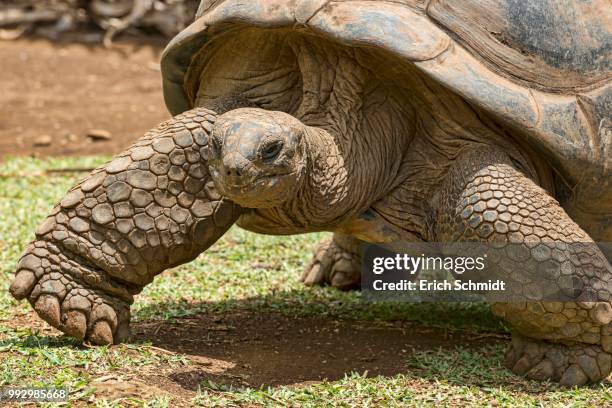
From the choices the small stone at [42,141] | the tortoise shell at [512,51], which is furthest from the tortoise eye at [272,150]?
the small stone at [42,141]

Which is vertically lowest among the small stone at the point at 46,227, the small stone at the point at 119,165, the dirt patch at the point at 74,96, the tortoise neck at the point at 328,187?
the dirt patch at the point at 74,96

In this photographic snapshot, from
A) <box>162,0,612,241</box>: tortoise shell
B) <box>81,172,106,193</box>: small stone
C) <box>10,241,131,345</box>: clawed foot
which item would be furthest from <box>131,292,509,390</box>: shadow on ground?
<box>162,0,612,241</box>: tortoise shell

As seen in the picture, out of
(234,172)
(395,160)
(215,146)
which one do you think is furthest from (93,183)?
(395,160)

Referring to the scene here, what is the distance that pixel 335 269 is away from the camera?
6.20 metres

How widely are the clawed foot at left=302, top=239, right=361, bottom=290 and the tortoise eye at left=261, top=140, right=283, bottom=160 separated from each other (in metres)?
2.40

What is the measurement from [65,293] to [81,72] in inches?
403

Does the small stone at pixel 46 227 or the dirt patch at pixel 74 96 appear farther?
the dirt patch at pixel 74 96

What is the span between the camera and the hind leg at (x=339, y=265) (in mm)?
6195

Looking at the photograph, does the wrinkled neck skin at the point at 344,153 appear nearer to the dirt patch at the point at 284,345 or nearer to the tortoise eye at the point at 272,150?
the tortoise eye at the point at 272,150

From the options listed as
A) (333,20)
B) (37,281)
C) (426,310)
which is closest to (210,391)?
(37,281)

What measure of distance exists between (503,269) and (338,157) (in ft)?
2.85

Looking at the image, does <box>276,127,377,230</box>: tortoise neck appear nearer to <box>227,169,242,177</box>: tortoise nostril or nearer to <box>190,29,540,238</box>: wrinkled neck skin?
<box>190,29,540,238</box>: wrinkled neck skin

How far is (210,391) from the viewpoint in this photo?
3.96 m

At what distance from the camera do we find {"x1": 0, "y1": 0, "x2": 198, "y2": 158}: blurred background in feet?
36.4
